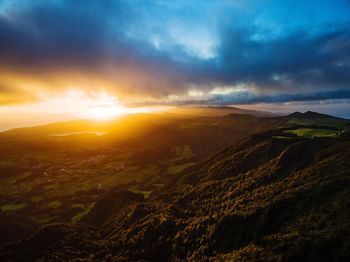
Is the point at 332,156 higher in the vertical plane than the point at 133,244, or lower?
higher

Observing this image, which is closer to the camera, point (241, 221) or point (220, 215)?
point (241, 221)

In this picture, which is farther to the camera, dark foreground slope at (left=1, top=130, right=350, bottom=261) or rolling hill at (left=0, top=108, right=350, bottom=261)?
rolling hill at (left=0, top=108, right=350, bottom=261)

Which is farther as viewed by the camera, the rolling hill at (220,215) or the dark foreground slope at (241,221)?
the rolling hill at (220,215)

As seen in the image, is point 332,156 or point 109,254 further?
point 332,156

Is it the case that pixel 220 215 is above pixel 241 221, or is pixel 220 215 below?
below

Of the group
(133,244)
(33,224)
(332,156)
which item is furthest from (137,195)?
(332,156)

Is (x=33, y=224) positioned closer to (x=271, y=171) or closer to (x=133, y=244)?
(x=133, y=244)

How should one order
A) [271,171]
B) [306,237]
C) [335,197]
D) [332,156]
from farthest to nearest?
[271,171]
[332,156]
[335,197]
[306,237]

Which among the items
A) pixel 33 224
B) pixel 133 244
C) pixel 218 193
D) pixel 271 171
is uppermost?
pixel 271 171
